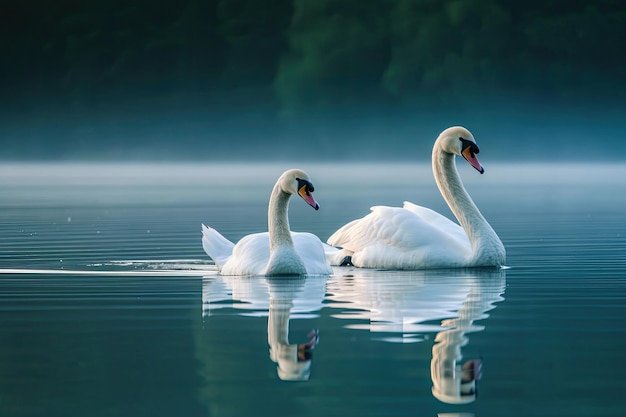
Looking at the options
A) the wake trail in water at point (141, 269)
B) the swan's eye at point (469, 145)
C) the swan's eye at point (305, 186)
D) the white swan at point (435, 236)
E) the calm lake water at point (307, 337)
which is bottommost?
the calm lake water at point (307, 337)

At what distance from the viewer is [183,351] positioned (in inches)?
422

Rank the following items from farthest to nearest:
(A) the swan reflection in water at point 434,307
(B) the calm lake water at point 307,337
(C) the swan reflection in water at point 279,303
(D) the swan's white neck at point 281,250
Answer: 1. (D) the swan's white neck at point 281,250
2. (C) the swan reflection in water at point 279,303
3. (A) the swan reflection in water at point 434,307
4. (B) the calm lake water at point 307,337

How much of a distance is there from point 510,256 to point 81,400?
37.0ft

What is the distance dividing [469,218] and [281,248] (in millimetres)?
2788

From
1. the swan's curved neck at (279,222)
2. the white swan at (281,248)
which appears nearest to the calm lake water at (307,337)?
the white swan at (281,248)

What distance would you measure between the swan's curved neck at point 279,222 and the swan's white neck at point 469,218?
7.86 feet

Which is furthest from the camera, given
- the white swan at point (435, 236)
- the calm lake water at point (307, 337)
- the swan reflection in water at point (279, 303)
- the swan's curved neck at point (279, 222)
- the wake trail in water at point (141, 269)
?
the white swan at point (435, 236)

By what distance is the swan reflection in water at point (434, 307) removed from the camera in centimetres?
959

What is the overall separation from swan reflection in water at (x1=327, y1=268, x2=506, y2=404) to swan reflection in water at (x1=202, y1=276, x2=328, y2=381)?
0.96ft

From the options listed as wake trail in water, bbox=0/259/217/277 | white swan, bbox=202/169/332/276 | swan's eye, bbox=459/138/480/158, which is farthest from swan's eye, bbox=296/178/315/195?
swan's eye, bbox=459/138/480/158

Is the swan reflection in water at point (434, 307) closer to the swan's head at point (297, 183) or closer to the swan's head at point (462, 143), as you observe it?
the swan's head at point (297, 183)

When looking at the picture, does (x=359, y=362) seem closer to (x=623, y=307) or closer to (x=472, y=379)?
(x=472, y=379)

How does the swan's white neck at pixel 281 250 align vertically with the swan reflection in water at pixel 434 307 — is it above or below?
above

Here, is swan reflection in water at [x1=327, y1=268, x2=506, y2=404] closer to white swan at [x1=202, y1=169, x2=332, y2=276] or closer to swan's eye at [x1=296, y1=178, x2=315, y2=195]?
white swan at [x1=202, y1=169, x2=332, y2=276]
